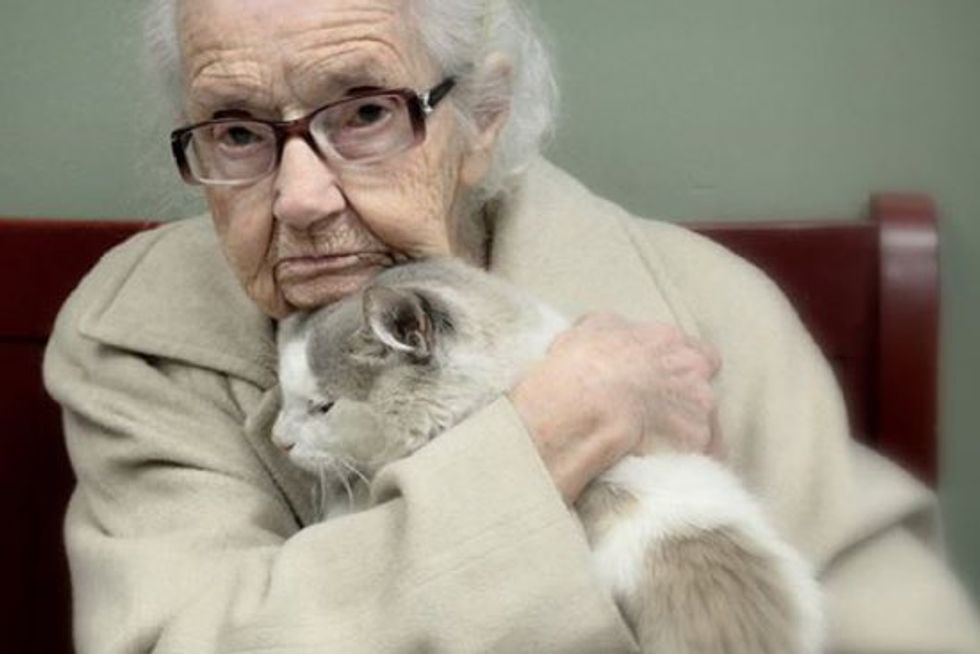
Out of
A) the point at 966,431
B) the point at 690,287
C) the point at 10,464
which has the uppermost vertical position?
the point at 690,287

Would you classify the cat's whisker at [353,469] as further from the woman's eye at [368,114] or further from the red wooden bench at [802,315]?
the red wooden bench at [802,315]

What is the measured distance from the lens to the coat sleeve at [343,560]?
3.01 feet

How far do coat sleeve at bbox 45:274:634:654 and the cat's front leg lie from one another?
32mm

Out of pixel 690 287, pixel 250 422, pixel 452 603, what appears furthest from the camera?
pixel 690 287

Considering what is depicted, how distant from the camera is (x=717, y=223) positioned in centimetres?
155

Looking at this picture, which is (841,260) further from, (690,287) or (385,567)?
(385,567)

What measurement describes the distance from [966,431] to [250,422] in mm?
908

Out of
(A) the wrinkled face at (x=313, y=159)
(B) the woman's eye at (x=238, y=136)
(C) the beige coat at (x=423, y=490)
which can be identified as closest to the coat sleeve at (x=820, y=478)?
(C) the beige coat at (x=423, y=490)

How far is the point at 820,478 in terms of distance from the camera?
1184mm

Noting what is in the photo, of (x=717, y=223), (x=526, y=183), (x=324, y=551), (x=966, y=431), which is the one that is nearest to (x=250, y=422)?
(x=324, y=551)

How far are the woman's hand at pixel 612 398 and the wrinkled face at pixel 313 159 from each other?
178 millimetres

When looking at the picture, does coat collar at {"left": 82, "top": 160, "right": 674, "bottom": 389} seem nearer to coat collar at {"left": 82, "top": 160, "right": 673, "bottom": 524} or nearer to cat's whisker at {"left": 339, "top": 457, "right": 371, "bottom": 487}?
coat collar at {"left": 82, "top": 160, "right": 673, "bottom": 524}

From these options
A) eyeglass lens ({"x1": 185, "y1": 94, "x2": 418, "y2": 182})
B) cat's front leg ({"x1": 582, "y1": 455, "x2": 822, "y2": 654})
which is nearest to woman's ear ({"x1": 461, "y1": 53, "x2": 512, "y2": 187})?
eyeglass lens ({"x1": 185, "y1": 94, "x2": 418, "y2": 182})

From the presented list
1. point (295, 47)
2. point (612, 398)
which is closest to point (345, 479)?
point (612, 398)
